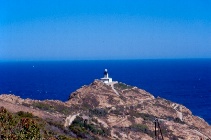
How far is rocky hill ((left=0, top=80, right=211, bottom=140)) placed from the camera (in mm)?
49656

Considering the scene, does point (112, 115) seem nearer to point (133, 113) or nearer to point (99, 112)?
point (99, 112)

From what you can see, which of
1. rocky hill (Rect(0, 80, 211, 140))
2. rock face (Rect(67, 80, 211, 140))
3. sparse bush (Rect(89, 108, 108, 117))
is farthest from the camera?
sparse bush (Rect(89, 108, 108, 117))

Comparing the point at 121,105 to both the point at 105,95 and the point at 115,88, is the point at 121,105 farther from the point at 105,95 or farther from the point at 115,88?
the point at 115,88

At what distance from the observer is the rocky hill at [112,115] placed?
49.7 m

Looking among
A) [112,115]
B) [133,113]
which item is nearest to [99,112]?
[112,115]

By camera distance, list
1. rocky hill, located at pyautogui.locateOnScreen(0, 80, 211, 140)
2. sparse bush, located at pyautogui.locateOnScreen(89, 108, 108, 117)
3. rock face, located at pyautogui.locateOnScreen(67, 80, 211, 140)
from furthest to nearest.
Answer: sparse bush, located at pyautogui.locateOnScreen(89, 108, 108, 117), rock face, located at pyautogui.locateOnScreen(67, 80, 211, 140), rocky hill, located at pyautogui.locateOnScreen(0, 80, 211, 140)

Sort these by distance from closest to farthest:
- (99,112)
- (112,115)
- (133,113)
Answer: (112,115) < (99,112) < (133,113)

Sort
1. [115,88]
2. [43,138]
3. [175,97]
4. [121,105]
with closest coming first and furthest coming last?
[43,138] < [121,105] < [115,88] < [175,97]

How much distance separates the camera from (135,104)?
7269 centimetres

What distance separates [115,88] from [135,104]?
9.41 m

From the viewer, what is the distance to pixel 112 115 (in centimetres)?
6091

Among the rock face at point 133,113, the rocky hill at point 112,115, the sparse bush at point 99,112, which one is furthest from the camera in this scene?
the sparse bush at point 99,112

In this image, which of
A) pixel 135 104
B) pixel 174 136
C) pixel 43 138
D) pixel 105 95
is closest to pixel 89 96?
pixel 105 95

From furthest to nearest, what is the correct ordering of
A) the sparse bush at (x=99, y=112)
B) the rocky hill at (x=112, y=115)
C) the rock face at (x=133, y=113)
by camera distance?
the sparse bush at (x=99, y=112) → the rock face at (x=133, y=113) → the rocky hill at (x=112, y=115)
